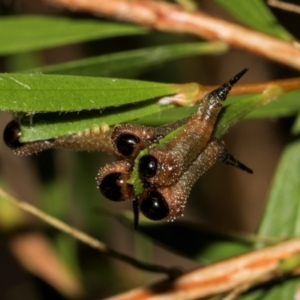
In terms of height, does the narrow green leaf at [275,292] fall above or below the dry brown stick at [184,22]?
below

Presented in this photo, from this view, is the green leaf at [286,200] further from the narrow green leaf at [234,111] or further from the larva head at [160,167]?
the larva head at [160,167]

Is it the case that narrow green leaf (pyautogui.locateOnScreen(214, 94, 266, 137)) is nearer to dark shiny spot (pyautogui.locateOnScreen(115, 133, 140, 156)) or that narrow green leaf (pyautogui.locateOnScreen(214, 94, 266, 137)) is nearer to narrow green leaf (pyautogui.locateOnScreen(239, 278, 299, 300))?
dark shiny spot (pyautogui.locateOnScreen(115, 133, 140, 156))

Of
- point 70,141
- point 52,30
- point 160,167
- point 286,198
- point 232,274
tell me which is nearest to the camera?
point 160,167

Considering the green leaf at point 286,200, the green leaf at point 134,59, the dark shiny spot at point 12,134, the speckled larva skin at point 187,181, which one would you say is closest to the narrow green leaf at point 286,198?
the green leaf at point 286,200

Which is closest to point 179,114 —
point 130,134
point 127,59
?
point 127,59

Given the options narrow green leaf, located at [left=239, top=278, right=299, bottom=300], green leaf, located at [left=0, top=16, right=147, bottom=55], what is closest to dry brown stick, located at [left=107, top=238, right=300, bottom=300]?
narrow green leaf, located at [left=239, top=278, right=299, bottom=300]

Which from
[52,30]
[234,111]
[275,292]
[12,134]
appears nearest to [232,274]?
[275,292]

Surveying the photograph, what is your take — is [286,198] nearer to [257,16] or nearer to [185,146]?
[257,16]

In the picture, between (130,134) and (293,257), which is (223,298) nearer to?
(293,257)
